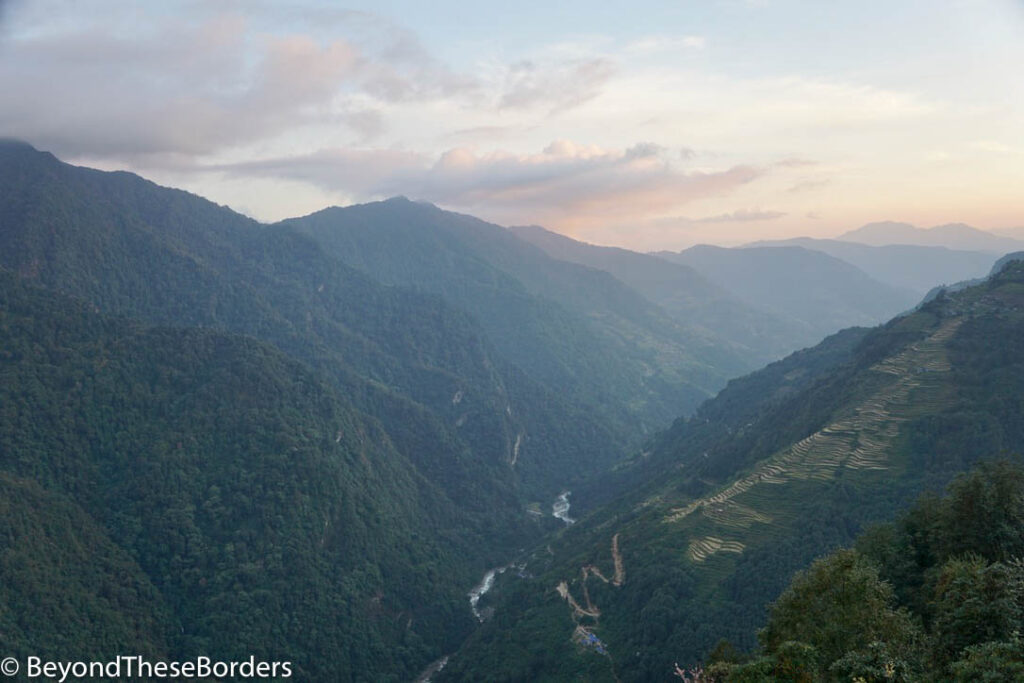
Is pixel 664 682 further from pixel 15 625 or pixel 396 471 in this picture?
pixel 396 471

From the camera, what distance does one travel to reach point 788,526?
78.4 meters

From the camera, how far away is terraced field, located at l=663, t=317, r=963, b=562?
82.0 m

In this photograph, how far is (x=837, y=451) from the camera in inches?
3388

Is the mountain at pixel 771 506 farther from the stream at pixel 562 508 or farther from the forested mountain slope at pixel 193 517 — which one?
the stream at pixel 562 508

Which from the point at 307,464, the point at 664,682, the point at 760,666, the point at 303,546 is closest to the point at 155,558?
the point at 303,546

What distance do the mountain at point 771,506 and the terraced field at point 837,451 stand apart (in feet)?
0.77

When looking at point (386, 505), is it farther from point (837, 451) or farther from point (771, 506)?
point (837, 451)

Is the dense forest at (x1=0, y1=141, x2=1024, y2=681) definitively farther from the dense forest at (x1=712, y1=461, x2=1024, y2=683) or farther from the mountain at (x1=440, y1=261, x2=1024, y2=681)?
the dense forest at (x1=712, y1=461, x2=1024, y2=683)

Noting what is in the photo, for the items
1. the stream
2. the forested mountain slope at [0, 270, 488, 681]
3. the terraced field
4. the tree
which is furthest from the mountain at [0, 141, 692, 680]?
the tree

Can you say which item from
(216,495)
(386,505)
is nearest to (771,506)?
(386,505)

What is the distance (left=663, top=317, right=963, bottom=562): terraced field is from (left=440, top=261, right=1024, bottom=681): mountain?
24 cm

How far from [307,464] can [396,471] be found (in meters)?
31.5

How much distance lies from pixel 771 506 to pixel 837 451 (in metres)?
12.1

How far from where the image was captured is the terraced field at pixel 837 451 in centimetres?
8200
